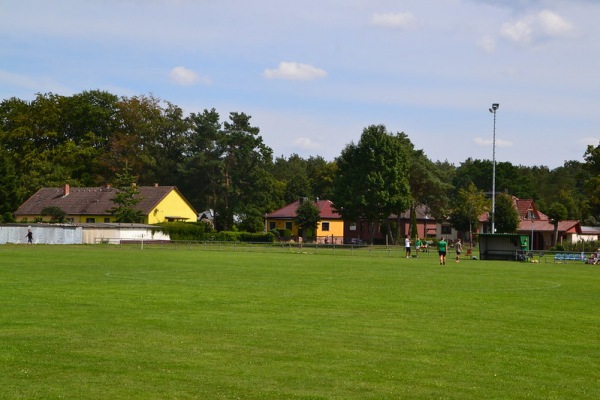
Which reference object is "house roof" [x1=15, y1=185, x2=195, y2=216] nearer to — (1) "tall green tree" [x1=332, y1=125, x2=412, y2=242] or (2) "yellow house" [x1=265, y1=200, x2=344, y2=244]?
(2) "yellow house" [x1=265, y1=200, x2=344, y2=244]

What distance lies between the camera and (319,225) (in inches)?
4680

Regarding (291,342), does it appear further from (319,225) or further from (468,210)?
(319,225)

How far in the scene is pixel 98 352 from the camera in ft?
45.9

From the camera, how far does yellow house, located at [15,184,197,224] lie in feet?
342

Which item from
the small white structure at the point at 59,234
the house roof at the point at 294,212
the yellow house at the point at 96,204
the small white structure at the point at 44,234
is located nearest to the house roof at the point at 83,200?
the yellow house at the point at 96,204

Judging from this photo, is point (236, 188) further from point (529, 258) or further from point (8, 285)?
point (8, 285)

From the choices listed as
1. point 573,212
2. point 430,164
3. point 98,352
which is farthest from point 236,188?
point 98,352

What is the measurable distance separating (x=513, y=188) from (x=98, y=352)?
141123 mm

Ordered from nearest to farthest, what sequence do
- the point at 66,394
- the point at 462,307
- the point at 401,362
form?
the point at 66,394, the point at 401,362, the point at 462,307

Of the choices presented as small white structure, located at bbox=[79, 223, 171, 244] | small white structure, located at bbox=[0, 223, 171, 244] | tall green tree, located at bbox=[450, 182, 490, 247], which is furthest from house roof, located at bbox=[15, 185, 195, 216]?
tall green tree, located at bbox=[450, 182, 490, 247]

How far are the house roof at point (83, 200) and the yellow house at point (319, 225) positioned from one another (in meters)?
20.4

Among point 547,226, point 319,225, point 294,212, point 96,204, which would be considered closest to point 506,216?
point 547,226

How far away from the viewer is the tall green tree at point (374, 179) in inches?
3684

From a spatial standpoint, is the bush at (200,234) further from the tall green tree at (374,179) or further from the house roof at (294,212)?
the house roof at (294,212)
